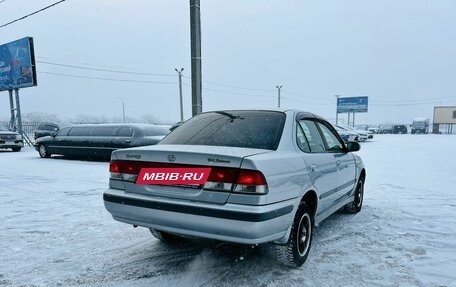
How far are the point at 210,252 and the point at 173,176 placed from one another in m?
1.24

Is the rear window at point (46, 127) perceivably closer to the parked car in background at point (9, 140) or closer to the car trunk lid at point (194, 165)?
the parked car in background at point (9, 140)

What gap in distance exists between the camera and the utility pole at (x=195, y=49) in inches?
278


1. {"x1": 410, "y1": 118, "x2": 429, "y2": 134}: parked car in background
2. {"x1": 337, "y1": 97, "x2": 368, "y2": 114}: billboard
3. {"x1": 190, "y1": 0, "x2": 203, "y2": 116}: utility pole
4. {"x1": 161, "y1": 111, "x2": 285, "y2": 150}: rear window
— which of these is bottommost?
{"x1": 410, "y1": 118, "x2": 429, "y2": 134}: parked car in background

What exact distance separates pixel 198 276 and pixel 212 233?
64cm

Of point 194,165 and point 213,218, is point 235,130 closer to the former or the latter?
point 194,165

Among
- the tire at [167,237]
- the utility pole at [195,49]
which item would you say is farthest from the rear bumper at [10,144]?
the tire at [167,237]

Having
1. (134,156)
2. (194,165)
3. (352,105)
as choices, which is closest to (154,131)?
(134,156)

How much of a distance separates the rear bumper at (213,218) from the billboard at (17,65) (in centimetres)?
2154

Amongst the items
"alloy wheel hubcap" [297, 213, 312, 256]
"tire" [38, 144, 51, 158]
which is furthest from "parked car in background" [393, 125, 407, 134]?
"alloy wheel hubcap" [297, 213, 312, 256]

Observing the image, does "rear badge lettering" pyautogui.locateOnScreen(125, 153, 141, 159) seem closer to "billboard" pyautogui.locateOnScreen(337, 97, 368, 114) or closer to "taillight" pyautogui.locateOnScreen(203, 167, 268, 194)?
"taillight" pyautogui.locateOnScreen(203, 167, 268, 194)

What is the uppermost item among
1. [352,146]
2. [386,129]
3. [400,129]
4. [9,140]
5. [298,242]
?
[352,146]

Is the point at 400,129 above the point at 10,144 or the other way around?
the other way around

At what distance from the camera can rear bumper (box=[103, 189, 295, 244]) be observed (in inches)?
105

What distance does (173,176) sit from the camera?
2.94 metres
